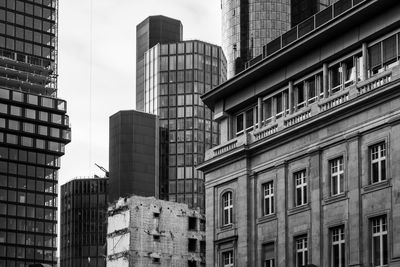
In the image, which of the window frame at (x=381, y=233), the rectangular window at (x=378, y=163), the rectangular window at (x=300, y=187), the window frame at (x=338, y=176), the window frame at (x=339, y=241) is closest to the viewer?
the window frame at (x=381, y=233)

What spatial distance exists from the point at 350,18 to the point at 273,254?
17.9m

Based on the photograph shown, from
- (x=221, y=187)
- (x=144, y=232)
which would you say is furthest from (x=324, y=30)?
(x=144, y=232)

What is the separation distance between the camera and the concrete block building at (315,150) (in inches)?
2466

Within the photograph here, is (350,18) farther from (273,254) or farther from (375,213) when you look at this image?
(273,254)

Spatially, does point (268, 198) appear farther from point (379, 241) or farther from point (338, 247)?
point (379, 241)

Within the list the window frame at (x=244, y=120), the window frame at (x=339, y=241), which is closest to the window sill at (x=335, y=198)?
the window frame at (x=339, y=241)

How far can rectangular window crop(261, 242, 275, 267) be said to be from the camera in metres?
73.1

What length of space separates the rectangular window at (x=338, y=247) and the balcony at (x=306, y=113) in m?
7.88

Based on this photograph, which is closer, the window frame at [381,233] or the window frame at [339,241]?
the window frame at [381,233]

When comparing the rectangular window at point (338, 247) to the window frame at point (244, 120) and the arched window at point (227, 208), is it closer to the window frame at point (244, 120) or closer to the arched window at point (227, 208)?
the arched window at point (227, 208)

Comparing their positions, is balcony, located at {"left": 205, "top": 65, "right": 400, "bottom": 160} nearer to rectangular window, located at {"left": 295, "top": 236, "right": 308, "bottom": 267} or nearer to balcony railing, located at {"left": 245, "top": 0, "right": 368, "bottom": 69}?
balcony railing, located at {"left": 245, "top": 0, "right": 368, "bottom": 69}

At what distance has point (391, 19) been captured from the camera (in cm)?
6438

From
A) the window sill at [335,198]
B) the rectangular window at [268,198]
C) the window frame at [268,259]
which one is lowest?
the window frame at [268,259]

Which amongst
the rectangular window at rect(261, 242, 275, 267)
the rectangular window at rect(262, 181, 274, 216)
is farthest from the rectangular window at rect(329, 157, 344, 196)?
the rectangular window at rect(261, 242, 275, 267)
